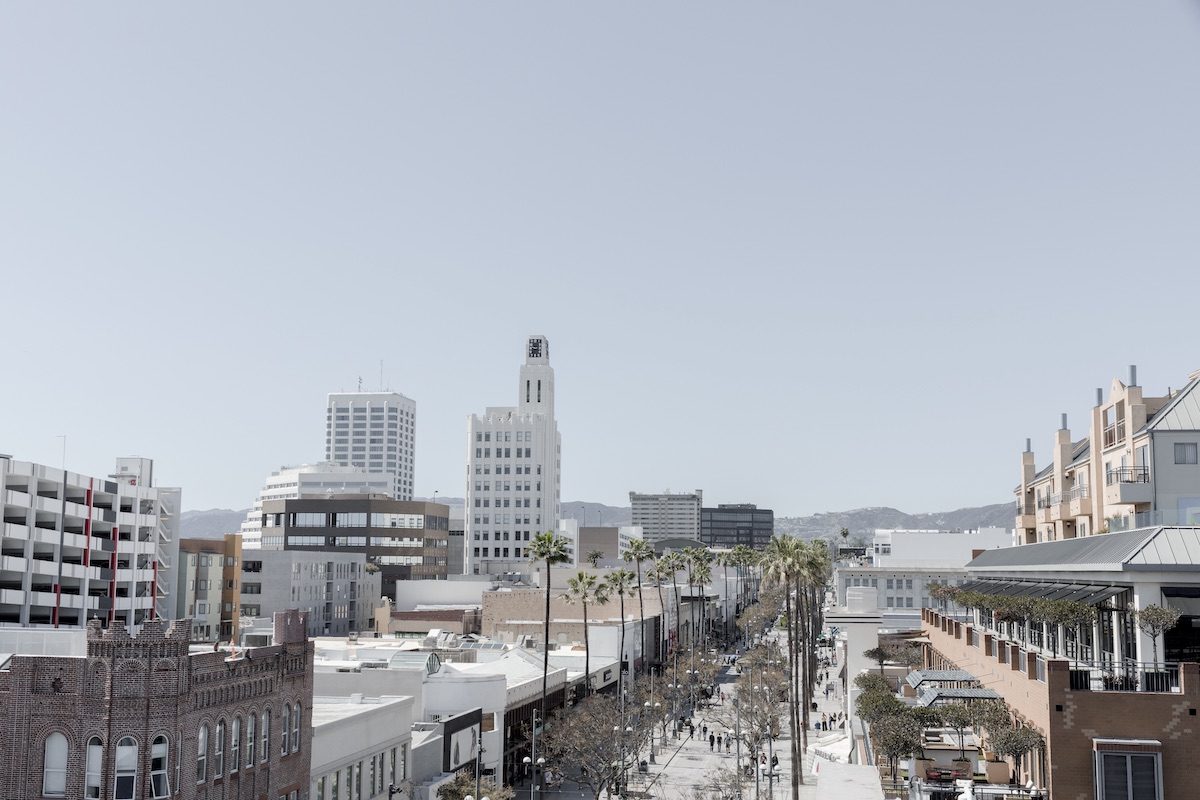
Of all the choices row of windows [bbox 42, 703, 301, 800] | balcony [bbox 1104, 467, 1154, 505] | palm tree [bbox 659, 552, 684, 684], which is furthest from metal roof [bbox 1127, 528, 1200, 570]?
palm tree [bbox 659, 552, 684, 684]

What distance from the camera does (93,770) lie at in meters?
36.2

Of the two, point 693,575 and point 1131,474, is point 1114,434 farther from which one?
point 693,575

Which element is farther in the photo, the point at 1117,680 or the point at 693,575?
the point at 693,575

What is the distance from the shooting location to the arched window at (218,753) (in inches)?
1544

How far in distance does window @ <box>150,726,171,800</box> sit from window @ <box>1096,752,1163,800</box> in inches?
1095

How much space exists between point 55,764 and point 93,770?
4.44 feet

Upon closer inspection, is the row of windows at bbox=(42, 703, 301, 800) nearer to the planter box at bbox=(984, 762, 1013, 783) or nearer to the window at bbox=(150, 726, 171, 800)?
the window at bbox=(150, 726, 171, 800)

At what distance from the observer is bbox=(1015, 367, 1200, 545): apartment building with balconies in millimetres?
54281

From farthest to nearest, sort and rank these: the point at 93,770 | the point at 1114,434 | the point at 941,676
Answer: the point at 1114,434
the point at 941,676
the point at 93,770

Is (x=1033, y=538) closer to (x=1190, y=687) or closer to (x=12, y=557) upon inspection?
(x=1190, y=687)

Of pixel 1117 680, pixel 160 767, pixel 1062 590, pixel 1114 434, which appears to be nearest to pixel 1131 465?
pixel 1114 434

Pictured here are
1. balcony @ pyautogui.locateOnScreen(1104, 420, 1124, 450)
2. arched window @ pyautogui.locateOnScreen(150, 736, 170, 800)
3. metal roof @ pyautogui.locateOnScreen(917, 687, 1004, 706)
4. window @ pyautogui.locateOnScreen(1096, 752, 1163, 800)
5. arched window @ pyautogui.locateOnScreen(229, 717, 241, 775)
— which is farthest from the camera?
balcony @ pyautogui.locateOnScreen(1104, 420, 1124, 450)

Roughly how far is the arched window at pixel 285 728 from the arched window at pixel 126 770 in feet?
27.5

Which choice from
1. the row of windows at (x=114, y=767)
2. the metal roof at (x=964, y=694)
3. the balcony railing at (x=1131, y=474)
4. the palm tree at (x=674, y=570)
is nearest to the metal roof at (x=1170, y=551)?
the metal roof at (x=964, y=694)
